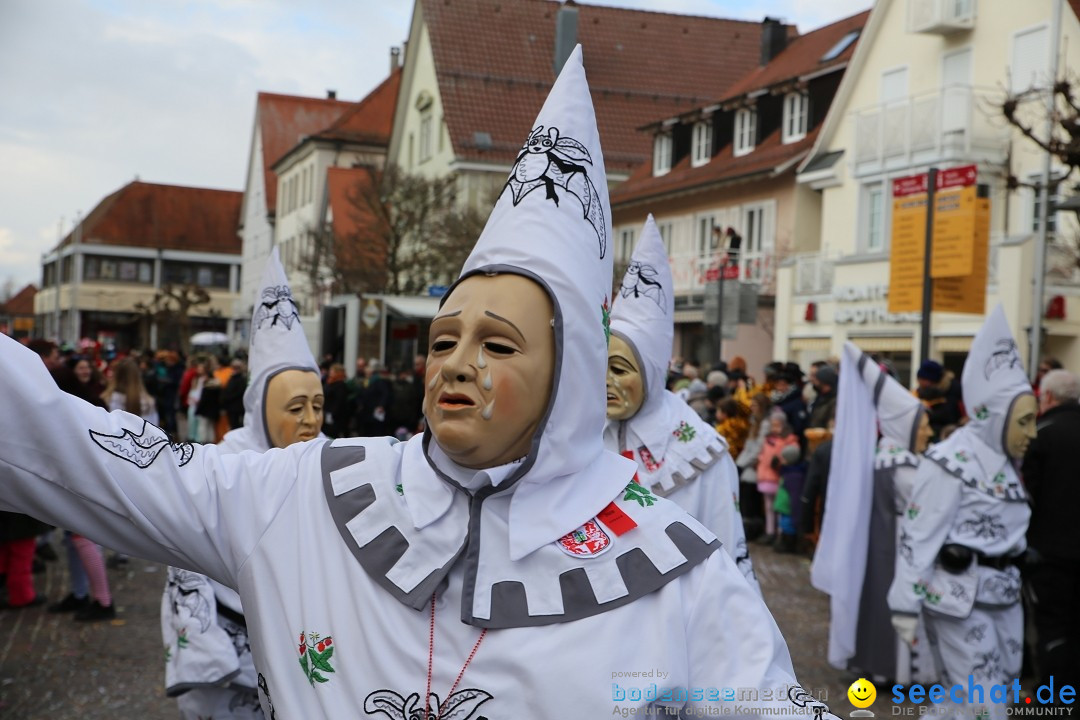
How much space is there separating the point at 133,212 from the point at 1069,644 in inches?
3016

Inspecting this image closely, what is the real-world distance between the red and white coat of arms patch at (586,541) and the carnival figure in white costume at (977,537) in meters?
4.40

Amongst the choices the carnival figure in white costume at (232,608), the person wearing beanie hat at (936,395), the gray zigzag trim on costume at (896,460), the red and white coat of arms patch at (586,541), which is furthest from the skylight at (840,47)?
the red and white coat of arms patch at (586,541)

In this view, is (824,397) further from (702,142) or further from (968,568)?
(702,142)

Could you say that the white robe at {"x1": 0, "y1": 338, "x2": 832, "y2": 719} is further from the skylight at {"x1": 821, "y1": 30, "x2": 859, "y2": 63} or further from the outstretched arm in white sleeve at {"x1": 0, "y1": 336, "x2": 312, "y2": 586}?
the skylight at {"x1": 821, "y1": 30, "x2": 859, "y2": 63}

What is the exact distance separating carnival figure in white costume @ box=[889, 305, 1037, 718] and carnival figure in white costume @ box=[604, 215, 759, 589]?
1.52 metres

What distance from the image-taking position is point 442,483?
2.59 meters

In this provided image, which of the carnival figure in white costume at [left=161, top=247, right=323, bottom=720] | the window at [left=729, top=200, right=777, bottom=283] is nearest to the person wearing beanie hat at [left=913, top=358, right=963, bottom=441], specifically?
the carnival figure in white costume at [left=161, top=247, right=323, bottom=720]

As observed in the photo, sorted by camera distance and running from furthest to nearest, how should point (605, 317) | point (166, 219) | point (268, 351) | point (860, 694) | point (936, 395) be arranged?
point (166, 219), point (936, 395), point (268, 351), point (860, 694), point (605, 317)

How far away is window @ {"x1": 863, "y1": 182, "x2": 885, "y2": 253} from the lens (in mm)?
25789

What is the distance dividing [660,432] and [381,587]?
3311 millimetres

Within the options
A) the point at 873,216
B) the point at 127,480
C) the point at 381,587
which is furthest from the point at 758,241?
the point at 127,480

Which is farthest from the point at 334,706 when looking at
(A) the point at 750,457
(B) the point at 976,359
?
(A) the point at 750,457

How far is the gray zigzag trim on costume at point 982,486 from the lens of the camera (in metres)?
6.61

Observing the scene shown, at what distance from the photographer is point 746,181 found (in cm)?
3003
